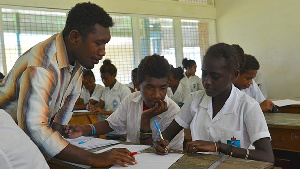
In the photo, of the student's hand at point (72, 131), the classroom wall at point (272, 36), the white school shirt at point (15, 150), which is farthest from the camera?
the classroom wall at point (272, 36)

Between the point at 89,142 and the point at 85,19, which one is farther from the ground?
the point at 85,19

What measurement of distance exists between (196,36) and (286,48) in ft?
6.75

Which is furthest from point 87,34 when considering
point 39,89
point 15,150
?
point 15,150

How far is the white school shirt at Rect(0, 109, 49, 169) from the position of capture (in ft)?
1.90

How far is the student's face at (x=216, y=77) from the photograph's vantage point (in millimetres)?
1637

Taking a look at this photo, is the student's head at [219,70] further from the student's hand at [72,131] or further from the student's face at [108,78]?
the student's face at [108,78]

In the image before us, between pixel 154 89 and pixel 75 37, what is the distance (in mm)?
632

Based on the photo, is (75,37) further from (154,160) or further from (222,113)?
(222,113)

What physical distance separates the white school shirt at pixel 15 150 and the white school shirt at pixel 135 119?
1.32m

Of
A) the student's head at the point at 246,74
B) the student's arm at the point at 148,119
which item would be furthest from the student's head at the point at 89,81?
the student's arm at the point at 148,119

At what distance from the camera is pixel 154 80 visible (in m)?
1.94

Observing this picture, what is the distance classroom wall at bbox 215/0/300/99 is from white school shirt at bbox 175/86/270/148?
5514 mm

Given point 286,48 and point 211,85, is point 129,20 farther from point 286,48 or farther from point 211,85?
point 211,85

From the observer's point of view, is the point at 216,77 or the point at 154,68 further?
the point at 154,68
